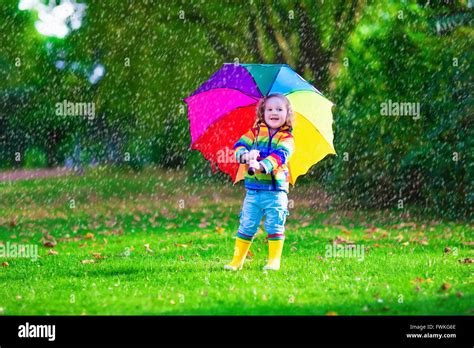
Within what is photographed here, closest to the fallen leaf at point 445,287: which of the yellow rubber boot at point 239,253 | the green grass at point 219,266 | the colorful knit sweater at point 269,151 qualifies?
the green grass at point 219,266

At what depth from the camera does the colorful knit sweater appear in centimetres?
789

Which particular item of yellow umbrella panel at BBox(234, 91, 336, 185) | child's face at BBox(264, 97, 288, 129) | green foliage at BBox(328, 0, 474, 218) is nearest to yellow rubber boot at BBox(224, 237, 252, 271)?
yellow umbrella panel at BBox(234, 91, 336, 185)

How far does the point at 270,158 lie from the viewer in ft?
25.6

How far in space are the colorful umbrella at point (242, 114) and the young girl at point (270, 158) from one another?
274 mm

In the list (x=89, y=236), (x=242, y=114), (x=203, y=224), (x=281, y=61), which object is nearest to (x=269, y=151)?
(x=242, y=114)

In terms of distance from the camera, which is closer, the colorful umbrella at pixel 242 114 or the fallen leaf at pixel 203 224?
the colorful umbrella at pixel 242 114

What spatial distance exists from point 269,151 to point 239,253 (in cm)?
122

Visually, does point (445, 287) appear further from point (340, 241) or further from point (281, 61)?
point (281, 61)

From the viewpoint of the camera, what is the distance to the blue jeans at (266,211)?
8.02m

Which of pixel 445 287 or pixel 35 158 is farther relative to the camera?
pixel 35 158

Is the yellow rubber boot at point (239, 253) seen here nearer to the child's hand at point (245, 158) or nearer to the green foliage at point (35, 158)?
the child's hand at point (245, 158)

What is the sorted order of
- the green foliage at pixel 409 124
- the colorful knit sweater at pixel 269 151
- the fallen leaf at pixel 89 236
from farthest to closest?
1. the green foliage at pixel 409 124
2. the fallen leaf at pixel 89 236
3. the colorful knit sweater at pixel 269 151

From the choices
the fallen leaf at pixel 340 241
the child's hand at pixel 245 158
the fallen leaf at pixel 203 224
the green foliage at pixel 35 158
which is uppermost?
the green foliage at pixel 35 158
